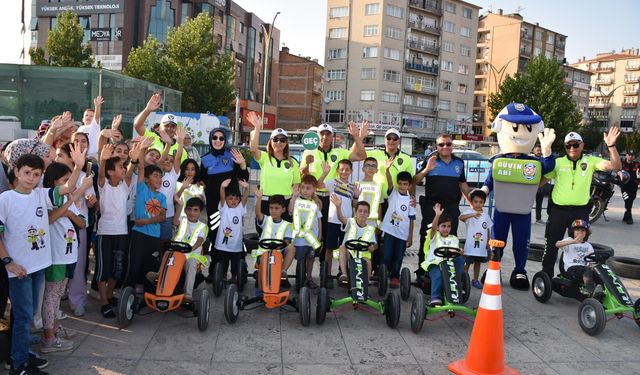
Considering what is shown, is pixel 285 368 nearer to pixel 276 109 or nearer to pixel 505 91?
pixel 505 91

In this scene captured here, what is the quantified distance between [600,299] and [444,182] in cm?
218

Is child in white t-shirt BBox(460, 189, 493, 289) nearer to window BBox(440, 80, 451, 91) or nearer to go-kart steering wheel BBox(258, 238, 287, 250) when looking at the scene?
go-kart steering wheel BBox(258, 238, 287, 250)

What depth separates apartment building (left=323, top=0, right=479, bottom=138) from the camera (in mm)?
59000

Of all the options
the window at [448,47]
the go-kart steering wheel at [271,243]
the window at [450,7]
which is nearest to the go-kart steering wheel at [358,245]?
the go-kart steering wheel at [271,243]

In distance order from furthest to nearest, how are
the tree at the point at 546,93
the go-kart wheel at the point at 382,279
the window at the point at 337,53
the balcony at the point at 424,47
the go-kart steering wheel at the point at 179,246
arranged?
the balcony at the point at 424,47, the window at the point at 337,53, the tree at the point at 546,93, the go-kart wheel at the point at 382,279, the go-kart steering wheel at the point at 179,246

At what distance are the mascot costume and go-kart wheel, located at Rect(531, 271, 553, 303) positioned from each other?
1.58 ft

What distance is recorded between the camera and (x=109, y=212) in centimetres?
516

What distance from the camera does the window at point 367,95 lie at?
58781mm

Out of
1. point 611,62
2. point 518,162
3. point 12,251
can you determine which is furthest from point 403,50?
point 611,62

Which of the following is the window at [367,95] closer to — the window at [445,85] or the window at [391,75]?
the window at [391,75]

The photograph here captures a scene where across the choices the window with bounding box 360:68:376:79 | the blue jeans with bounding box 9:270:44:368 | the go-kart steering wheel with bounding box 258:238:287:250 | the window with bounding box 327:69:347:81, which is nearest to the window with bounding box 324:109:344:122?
the window with bounding box 327:69:347:81

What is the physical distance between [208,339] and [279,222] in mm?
1632

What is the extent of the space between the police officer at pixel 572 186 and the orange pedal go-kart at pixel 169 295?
14.8ft

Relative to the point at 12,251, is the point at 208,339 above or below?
below
